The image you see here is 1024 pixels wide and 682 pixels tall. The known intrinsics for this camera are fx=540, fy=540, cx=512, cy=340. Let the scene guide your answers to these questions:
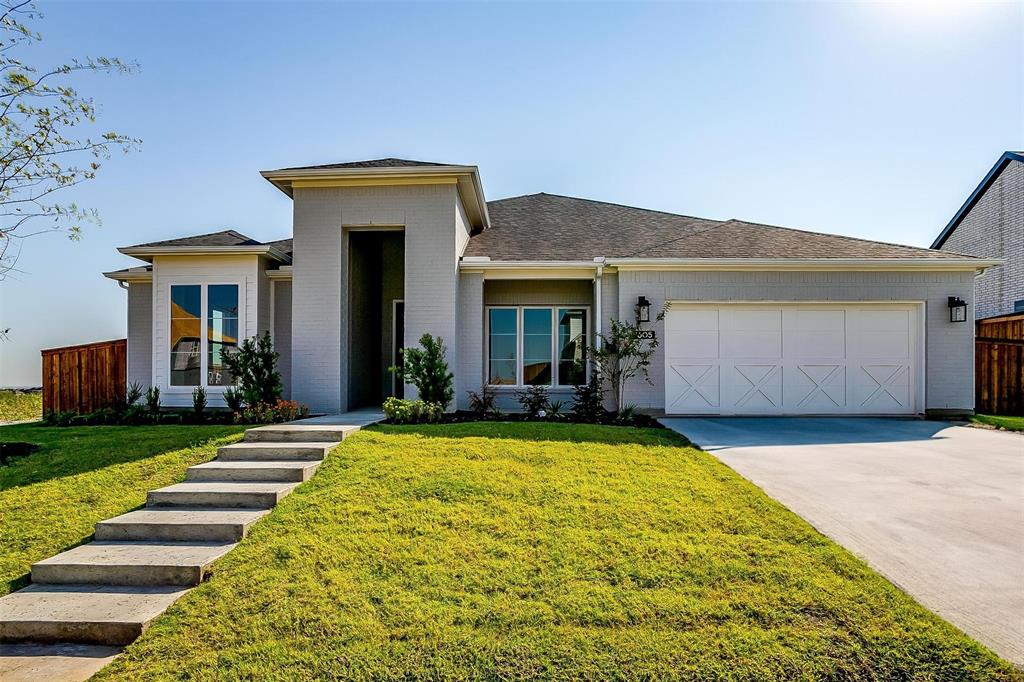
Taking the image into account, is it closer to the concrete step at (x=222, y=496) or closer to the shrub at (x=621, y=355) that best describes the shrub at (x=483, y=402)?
the shrub at (x=621, y=355)

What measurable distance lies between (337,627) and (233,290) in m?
9.73

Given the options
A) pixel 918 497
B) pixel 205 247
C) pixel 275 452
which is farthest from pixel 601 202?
pixel 275 452

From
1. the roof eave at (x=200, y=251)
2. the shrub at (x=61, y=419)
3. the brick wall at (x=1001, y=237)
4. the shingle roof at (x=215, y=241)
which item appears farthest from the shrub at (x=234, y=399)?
the brick wall at (x=1001, y=237)

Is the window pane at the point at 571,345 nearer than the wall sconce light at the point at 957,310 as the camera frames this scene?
No

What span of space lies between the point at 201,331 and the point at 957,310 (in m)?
15.7

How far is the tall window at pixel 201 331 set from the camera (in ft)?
37.6

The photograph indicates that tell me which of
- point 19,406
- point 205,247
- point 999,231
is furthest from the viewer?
point 999,231

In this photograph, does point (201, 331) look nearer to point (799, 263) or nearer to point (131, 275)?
point (131, 275)

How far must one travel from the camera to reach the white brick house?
35.3ft

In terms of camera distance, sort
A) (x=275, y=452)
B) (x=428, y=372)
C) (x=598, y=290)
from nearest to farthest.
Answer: (x=275, y=452), (x=428, y=372), (x=598, y=290)

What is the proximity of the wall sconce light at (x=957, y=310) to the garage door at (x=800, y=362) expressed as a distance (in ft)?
1.92

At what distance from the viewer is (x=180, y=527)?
16.6 feet

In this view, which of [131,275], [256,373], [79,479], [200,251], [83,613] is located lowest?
[83,613]

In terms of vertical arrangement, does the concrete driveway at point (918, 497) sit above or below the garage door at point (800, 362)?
below
